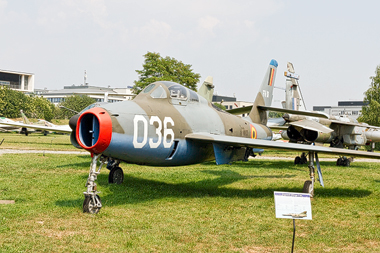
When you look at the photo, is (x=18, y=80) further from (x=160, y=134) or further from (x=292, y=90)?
(x=160, y=134)

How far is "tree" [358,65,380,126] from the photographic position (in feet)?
183

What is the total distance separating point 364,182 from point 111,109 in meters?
10.8

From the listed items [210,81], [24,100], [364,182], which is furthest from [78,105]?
[364,182]

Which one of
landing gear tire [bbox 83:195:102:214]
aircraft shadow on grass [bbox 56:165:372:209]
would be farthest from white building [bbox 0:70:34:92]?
landing gear tire [bbox 83:195:102:214]

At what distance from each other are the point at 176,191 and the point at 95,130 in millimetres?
3985

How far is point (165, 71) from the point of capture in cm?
4691

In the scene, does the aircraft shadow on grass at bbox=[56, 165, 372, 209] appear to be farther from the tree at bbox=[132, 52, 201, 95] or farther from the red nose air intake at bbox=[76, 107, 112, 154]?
the tree at bbox=[132, 52, 201, 95]

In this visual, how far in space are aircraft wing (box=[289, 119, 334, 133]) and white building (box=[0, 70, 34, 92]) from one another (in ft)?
409

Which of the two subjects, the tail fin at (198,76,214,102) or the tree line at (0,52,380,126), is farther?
the tree line at (0,52,380,126)

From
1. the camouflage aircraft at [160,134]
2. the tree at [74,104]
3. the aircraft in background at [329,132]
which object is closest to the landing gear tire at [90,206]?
the camouflage aircraft at [160,134]

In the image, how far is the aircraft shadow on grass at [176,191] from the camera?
9.41 m

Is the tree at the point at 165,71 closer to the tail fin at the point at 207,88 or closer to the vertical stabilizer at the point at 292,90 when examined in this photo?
the vertical stabilizer at the point at 292,90

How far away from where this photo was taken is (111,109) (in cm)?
818

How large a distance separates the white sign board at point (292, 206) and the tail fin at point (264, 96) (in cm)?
1001
